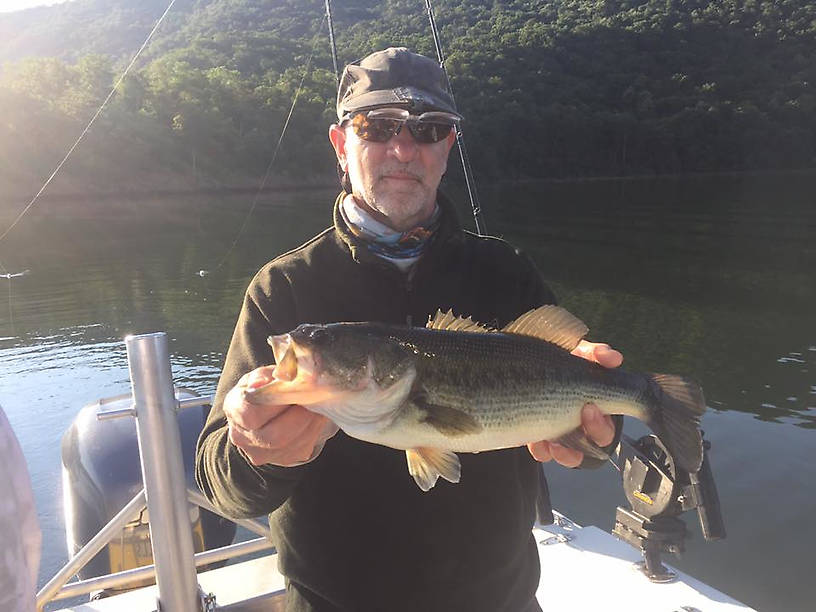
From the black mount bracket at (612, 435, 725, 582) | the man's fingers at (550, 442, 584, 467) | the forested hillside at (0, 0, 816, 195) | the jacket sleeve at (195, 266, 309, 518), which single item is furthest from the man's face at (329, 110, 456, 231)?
the forested hillside at (0, 0, 816, 195)

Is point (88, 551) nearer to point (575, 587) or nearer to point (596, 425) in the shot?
point (596, 425)

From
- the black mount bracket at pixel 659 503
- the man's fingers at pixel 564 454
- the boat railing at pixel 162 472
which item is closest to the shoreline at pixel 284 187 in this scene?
the boat railing at pixel 162 472

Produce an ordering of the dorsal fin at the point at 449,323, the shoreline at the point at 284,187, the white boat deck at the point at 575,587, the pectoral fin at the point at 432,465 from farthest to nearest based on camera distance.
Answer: the shoreline at the point at 284,187, the white boat deck at the point at 575,587, the dorsal fin at the point at 449,323, the pectoral fin at the point at 432,465

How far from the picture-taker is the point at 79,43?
11994 centimetres

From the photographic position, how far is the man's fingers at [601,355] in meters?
2.58

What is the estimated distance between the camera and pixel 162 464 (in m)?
2.84

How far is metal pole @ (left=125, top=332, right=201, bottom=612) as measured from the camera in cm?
282

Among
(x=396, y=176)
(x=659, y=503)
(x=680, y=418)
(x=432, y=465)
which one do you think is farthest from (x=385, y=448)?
(x=659, y=503)

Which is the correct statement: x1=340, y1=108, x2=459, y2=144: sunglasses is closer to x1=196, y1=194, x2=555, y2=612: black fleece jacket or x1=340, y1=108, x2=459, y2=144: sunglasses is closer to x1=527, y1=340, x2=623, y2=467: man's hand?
x1=196, y1=194, x2=555, y2=612: black fleece jacket

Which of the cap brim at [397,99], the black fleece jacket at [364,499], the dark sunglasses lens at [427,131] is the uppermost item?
the cap brim at [397,99]

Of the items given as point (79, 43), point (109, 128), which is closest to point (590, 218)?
point (109, 128)

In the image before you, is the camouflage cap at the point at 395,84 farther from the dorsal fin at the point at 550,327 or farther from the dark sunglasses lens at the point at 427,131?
the dorsal fin at the point at 550,327

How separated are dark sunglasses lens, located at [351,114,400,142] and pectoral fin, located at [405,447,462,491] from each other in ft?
4.22

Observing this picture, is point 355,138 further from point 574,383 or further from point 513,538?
point 513,538
